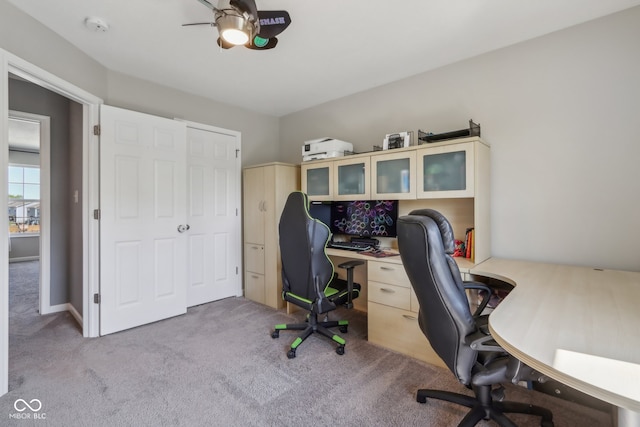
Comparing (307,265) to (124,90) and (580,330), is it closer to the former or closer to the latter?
(580,330)

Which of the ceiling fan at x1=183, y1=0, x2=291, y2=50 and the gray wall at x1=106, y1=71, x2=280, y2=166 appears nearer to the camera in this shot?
the ceiling fan at x1=183, y1=0, x2=291, y2=50

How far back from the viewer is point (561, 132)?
2.16 m

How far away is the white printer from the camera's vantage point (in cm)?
307

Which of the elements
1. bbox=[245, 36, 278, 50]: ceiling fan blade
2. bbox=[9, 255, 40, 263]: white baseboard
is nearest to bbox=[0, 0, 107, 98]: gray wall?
bbox=[245, 36, 278, 50]: ceiling fan blade

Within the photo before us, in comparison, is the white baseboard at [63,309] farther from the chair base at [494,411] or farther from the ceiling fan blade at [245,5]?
the chair base at [494,411]

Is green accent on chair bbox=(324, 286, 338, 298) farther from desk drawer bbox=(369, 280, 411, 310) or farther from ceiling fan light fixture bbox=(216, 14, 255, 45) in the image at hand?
ceiling fan light fixture bbox=(216, 14, 255, 45)

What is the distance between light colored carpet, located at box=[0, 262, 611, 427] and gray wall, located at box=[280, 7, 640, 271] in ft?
3.68

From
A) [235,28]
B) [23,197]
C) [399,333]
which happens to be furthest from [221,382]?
[23,197]

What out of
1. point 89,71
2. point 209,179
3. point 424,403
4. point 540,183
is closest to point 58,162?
point 89,71

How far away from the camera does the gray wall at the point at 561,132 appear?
6.43 feet

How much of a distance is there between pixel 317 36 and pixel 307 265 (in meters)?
1.79

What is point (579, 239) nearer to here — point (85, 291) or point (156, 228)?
point (156, 228)

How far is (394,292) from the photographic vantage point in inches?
92.7

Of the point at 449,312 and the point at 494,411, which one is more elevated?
the point at 449,312
